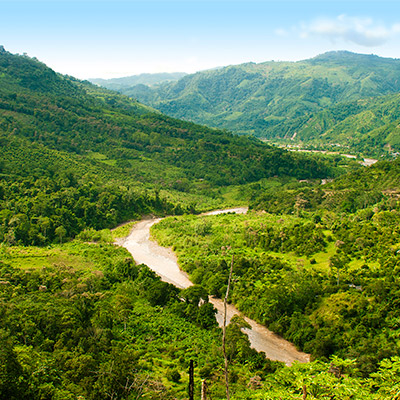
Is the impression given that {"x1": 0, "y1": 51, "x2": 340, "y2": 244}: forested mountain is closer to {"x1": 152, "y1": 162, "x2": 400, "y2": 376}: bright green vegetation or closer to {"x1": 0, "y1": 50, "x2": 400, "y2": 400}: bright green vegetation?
{"x1": 0, "y1": 50, "x2": 400, "y2": 400}: bright green vegetation

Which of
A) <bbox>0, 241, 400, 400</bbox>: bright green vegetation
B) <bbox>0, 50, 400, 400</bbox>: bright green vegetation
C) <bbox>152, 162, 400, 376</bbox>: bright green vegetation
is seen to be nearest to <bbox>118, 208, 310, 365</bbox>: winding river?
<bbox>152, 162, 400, 376</bbox>: bright green vegetation

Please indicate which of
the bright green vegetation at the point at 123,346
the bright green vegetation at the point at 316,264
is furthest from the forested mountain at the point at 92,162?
the bright green vegetation at the point at 123,346

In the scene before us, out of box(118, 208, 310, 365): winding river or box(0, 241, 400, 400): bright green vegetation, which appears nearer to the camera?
box(0, 241, 400, 400): bright green vegetation

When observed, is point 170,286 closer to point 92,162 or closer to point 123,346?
point 123,346

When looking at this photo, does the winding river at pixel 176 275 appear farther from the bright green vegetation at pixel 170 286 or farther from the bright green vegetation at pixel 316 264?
the bright green vegetation at pixel 170 286

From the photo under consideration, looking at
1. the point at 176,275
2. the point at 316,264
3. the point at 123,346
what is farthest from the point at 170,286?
the point at 316,264

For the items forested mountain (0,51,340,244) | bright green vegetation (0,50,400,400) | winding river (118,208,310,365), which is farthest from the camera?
forested mountain (0,51,340,244)

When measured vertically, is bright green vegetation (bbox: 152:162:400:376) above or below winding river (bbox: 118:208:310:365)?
above

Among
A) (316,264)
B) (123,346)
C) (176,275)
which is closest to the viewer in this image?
(123,346)
